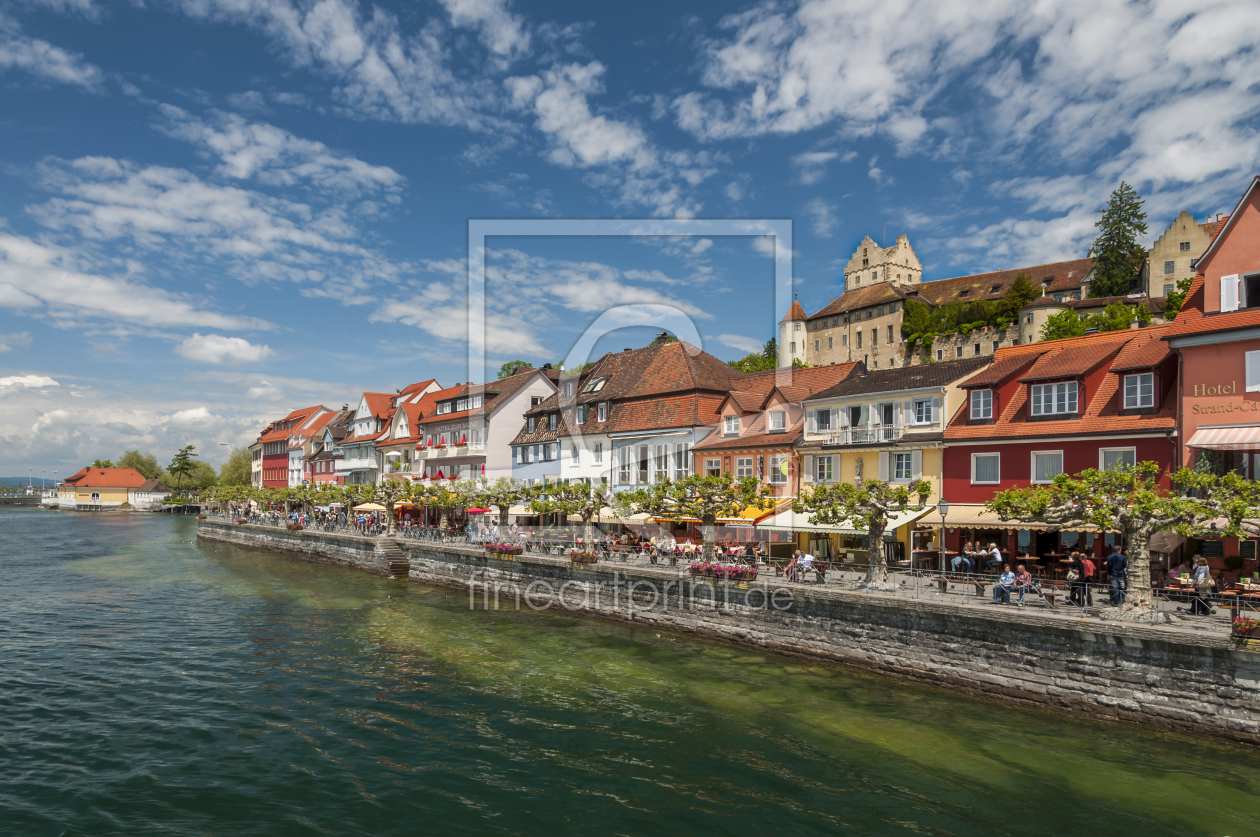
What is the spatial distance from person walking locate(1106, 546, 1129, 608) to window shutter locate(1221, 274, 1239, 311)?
1068cm

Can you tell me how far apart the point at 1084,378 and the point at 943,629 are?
14.7 m

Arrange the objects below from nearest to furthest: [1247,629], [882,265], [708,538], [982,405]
Result: [1247,629] → [708,538] → [982,405] → [882,265]

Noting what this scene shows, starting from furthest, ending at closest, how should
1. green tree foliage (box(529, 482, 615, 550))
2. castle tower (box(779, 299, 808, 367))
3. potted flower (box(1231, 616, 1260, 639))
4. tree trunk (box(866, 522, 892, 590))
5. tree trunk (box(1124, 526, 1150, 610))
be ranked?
castle tower (box(779, 299, 808, 367)) → green tree foliage (box(529, 482, 615, 550)) → tree trunk (box(866, 522, 892, 590)) → tree trunk (box(1124, 526, 1150, 610)) → potted flower (box(1231, 616, 1260, 639))

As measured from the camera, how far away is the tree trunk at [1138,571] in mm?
20789

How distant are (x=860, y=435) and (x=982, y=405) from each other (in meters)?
6.12

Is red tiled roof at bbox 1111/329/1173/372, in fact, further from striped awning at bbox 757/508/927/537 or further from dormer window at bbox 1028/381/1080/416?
striped awning at bbox 757/508/927/537

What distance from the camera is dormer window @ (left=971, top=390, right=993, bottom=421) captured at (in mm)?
33500

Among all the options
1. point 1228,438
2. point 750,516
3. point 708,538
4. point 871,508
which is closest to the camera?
point 1228,438

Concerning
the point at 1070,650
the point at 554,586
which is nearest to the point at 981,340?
the point at 554,586

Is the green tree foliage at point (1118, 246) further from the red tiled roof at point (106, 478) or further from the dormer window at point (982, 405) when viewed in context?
the red tiled roof at point (106, 478)

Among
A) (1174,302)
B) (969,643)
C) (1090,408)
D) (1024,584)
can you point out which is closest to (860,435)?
(1090,408)

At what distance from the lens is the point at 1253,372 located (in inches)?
982

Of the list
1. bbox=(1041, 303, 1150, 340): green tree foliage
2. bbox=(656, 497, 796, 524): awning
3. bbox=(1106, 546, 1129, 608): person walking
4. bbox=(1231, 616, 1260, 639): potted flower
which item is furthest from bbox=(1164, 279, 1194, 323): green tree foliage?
bbox=(1231, 616, 1260, 639): potted flower

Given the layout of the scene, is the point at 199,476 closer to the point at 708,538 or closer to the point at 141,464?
the point at 141,464
